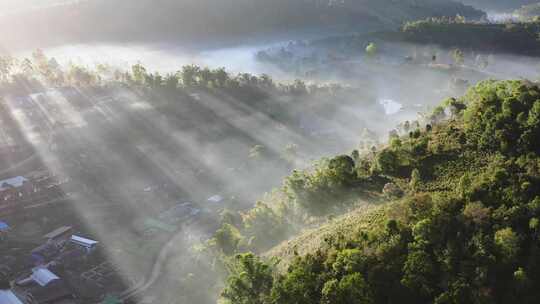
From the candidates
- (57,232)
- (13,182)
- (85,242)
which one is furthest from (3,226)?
(85,242)

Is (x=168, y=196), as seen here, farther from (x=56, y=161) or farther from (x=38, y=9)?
(x=38, y=9)

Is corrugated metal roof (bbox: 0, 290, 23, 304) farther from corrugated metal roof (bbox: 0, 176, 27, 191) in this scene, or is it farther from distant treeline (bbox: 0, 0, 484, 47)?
distant treeline (bbox: 0, 0, 484, 47)

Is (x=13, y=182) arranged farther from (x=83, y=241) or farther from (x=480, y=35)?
(x=480, y=35)

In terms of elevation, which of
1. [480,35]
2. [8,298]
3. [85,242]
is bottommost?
[85,242]

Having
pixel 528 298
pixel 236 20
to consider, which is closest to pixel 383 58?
pixel 236 20

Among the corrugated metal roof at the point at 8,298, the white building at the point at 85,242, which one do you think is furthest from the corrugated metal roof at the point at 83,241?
the corrugated metal roof at the point at 8,298
